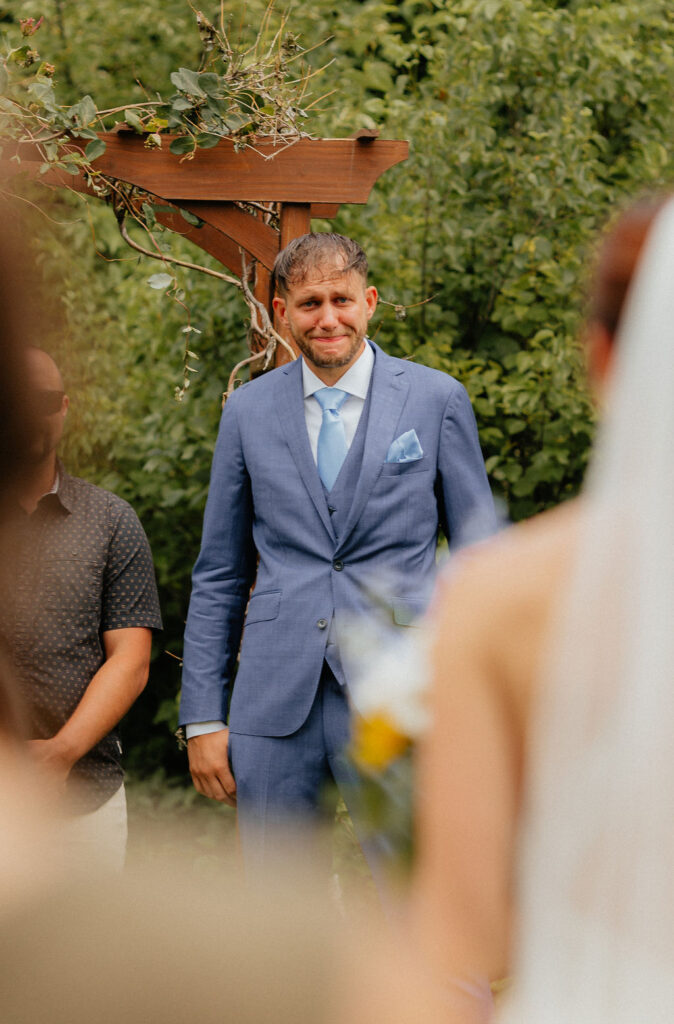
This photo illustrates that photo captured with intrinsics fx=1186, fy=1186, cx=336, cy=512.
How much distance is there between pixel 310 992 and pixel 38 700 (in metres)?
2.17

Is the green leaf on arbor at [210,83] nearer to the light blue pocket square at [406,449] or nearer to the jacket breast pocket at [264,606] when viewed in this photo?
the light blue pocket square at [406,449]

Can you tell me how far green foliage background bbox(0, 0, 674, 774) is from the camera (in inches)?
189

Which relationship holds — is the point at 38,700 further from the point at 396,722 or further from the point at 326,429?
the point at 396,722

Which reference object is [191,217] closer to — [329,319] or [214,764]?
[329,319]

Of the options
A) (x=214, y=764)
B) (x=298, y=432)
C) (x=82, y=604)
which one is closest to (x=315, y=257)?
(x=298, y=432)

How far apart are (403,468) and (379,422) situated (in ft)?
0.43

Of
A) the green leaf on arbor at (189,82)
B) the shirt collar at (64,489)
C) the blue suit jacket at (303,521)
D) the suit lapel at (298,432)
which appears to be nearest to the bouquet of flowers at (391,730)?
the blue suit jacket at (303,521)

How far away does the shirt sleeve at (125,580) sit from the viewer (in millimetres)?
2949

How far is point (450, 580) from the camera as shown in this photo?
2.75 feet

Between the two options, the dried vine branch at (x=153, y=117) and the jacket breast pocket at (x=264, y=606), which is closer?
the jacket breast pocket at (x=264, y=606)

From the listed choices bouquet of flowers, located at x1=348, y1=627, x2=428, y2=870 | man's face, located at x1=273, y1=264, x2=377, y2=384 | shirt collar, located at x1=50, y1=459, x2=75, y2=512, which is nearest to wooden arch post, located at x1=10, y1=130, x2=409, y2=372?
man's face, located at x1=273, y1=264, x2=377, y2=384

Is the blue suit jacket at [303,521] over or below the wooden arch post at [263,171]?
below

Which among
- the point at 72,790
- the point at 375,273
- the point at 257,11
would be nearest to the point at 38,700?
the point at 72,790

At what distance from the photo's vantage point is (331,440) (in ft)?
9.59
